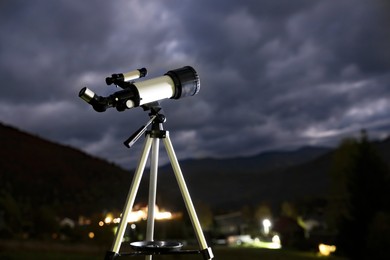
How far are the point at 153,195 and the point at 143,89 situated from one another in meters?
0.55

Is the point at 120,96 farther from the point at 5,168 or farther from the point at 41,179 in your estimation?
the point at 41,179

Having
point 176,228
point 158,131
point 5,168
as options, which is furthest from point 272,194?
point 158,131

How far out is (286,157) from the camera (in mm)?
112188

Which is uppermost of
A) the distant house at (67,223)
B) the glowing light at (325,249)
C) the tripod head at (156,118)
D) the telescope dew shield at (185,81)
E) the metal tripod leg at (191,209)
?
the distant house at (67,223)

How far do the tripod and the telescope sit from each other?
0.33 ft

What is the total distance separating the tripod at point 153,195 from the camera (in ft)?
5.78

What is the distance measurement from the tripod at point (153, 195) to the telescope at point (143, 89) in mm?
100

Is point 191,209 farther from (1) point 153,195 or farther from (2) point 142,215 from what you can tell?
(2) point 142,215

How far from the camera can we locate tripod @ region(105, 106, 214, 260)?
1.76 m

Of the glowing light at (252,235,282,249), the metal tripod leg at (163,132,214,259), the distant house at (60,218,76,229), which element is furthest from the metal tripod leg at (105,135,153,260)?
the glowing light at (252,235,282,249)

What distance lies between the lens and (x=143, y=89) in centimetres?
184

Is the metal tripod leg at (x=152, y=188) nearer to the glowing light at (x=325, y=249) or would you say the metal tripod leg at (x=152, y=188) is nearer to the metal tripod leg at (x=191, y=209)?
the metal tripod leg at (x=191, y=209)

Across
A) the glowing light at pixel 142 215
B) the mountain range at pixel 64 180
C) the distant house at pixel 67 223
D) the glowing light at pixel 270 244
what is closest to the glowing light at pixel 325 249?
the glowing light at pixel 270 244

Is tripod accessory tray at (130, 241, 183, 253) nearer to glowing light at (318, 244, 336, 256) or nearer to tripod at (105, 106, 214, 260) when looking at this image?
tripod at (105, 106, 214, 260)
